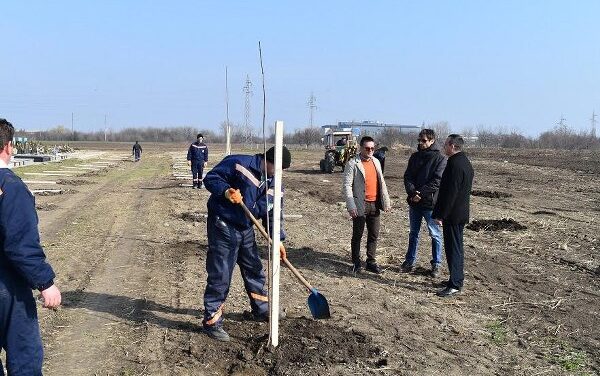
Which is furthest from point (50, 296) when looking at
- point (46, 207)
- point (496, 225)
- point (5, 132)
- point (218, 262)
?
point (46, 207)

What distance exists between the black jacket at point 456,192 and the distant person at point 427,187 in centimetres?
91

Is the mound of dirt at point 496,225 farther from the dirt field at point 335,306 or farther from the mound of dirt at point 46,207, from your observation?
the mound of dirt at point 46,207

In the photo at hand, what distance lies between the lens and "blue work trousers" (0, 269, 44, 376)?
10.8 ft

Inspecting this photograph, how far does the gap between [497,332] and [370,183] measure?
2724 millimetres

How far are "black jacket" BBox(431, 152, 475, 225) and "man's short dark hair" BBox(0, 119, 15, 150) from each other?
4.72 metres

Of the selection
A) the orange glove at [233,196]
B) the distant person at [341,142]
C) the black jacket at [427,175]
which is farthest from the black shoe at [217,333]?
the distant person at [341,142]

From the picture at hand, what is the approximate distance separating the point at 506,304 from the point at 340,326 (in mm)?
2118

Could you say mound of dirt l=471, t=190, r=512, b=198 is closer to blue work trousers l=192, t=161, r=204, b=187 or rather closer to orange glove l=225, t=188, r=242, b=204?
blue work trousers l=192, t=161, r=204, b=187

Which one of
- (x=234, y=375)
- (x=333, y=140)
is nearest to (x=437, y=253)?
(x=234, y=375)

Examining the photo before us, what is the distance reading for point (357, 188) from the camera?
7.68 metres

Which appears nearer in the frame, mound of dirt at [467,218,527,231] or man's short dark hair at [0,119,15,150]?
man's short dark hair at [0,119,15,150]

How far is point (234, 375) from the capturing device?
179 inches

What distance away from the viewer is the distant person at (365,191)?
7.63 metres

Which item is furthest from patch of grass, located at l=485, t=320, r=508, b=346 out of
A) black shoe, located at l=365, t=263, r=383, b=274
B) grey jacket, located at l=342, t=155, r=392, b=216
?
grey jacket, located at l=342, t=155, r=392, b=216
